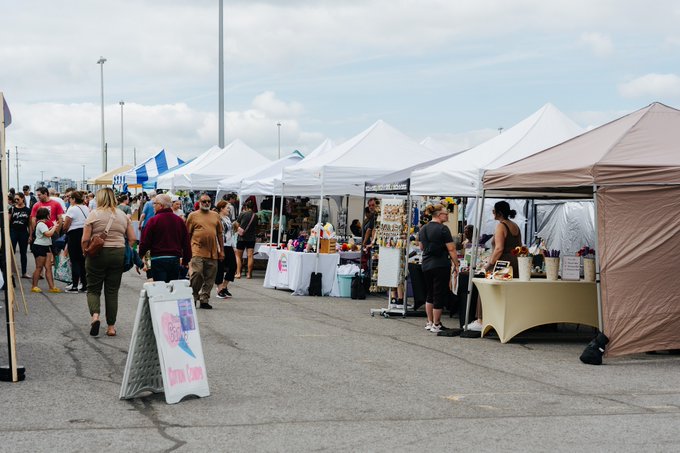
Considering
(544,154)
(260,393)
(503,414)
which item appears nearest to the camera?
(503,414)

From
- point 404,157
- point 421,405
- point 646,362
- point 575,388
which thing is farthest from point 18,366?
point 404,157

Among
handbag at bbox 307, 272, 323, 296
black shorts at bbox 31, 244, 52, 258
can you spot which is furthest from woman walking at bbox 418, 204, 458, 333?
black shorts at bbox 31, 244, 52, 258

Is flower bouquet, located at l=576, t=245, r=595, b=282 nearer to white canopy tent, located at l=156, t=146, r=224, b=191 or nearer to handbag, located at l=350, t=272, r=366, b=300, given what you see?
handbag, located at l=350, t=272, r=366, b=300

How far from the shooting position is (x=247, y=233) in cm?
2122

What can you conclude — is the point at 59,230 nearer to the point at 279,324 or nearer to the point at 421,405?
the point at 279,324

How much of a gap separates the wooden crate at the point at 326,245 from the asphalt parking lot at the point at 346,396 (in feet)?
17.8

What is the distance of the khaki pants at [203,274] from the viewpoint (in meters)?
14.7

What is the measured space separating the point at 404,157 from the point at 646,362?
975 centimetres

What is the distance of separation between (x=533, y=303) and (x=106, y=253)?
17.8ft

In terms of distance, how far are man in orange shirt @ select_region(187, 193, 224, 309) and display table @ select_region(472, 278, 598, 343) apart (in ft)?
14.9

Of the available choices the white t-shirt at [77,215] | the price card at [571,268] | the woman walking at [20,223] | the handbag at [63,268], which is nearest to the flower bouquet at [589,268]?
the price card at [571,268]

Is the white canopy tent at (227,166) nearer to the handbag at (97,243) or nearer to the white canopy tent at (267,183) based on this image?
the white canopy tent at (267,183)

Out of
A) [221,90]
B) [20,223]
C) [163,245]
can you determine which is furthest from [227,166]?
[163,245]

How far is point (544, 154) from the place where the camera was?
Answer: 12133mm
